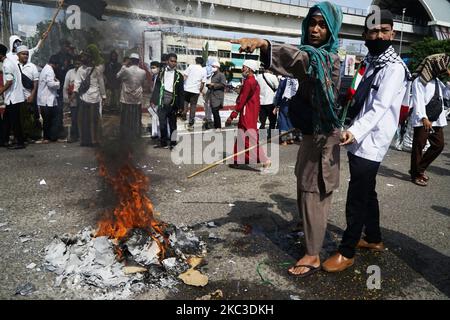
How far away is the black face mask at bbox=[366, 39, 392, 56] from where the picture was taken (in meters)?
3.10

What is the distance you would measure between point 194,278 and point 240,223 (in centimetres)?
133

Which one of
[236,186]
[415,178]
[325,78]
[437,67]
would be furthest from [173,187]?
[437,67]

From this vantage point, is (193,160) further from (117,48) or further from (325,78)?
(325,78)

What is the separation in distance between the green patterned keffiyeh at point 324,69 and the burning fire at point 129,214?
71.1 inches

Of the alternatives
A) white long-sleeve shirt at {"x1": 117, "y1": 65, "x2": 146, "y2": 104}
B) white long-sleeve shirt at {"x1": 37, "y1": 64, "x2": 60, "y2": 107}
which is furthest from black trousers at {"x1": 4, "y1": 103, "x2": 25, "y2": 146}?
white long-sleeve shirt at {"x1": 117, "y1": 65, "x2": 146, "y2": 104}

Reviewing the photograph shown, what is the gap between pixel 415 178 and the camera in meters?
6.21

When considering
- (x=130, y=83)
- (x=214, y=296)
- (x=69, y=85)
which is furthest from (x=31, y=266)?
(x=69, y=85)

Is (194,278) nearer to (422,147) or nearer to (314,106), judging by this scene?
(314,106)

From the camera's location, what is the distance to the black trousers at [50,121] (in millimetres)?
8398

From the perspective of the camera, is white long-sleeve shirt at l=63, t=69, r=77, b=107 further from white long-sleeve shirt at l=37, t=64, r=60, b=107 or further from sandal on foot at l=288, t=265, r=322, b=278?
sandal on foot at l=288, t=265, r=322, b=278

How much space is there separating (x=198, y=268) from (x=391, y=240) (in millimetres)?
2144

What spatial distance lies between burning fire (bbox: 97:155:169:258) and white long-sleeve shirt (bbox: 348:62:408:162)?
1963 millimetres

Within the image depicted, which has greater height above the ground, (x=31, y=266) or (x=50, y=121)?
(x=50, y=121)

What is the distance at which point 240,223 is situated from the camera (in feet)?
13.9
